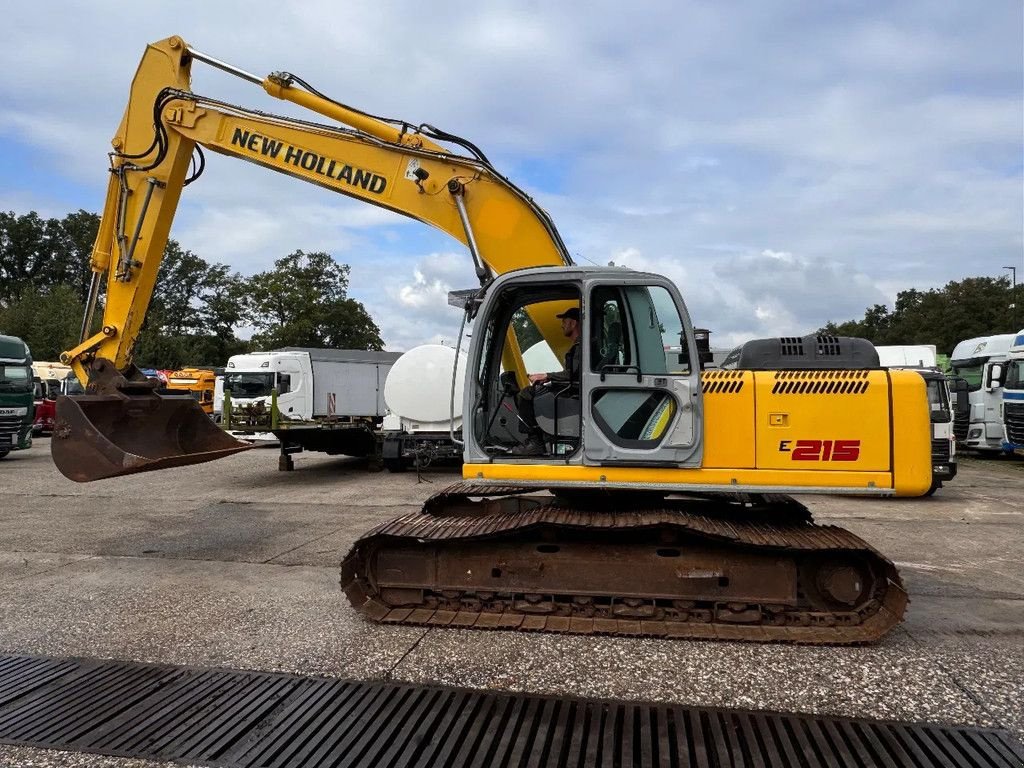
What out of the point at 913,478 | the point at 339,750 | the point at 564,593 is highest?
the point at 913,478

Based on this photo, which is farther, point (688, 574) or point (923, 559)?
point (923, 559)

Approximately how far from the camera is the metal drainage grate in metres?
3.67

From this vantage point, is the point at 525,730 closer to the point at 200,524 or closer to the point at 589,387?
the point at 589,387

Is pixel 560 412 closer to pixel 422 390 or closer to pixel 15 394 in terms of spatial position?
pixel 422 390

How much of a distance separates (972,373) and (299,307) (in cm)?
4656

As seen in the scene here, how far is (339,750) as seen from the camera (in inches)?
148

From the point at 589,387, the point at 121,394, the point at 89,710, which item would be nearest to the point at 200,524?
the point at 121,394

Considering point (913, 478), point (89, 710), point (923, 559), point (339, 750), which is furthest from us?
point (923, 559)

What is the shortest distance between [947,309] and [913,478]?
184 ft

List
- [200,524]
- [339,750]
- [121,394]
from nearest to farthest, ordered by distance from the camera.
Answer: [339,750], [121,394], [200,524]

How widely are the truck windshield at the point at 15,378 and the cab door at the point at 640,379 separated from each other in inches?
723

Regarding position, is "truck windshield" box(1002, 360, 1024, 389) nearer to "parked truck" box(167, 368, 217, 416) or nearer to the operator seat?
the operator seat

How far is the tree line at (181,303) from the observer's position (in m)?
51.9

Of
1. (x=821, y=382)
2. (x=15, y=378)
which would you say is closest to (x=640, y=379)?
(x=821, y=382)
